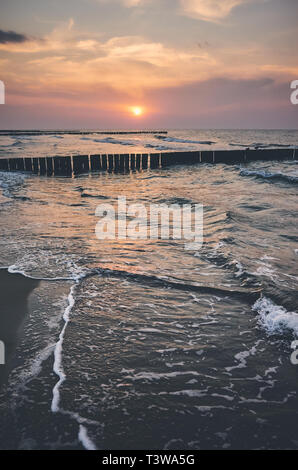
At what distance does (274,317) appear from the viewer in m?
4.50

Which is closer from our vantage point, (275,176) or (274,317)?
(274,317)

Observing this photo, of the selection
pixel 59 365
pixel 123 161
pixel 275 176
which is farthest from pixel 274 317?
pixel 123 161

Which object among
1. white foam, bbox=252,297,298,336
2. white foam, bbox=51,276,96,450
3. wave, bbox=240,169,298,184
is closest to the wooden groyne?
wave, bbox=240,169,298,184

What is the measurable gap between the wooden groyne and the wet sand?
2172 centimetres

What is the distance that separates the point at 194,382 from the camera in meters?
3.36

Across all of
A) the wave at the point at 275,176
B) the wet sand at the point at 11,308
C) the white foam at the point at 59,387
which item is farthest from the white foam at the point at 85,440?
the wave at the point at 275,176

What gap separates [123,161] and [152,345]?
1143 inches

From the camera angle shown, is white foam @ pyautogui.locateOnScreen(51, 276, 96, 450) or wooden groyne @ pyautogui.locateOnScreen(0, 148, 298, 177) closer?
white foam @ pyautogui.locateOnScreen(51, 276, 96, 450)

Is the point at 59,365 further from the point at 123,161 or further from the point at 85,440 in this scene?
the point at 123,161

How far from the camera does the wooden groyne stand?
27.2 m

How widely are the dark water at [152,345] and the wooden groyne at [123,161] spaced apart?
68.1 ft

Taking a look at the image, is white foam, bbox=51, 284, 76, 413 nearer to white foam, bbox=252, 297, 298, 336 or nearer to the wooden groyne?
white foam, bbox=252, 297, 298, 336
